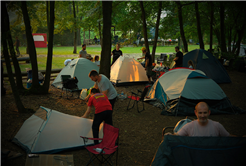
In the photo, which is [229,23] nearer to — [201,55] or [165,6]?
[165,6]

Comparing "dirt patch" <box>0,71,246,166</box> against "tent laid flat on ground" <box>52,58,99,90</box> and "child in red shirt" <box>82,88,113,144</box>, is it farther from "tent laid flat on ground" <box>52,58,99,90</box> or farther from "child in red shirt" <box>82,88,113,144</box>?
"tent laid flat on ground" <box>52,58,99,90</box>

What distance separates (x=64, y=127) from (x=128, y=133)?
73.4 inches

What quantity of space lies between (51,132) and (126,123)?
2579 mm

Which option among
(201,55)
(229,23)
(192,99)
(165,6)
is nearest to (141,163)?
(192,99)

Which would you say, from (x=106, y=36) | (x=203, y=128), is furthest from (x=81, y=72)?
(x=203, y=128)

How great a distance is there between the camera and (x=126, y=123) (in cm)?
645

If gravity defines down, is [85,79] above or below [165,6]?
below

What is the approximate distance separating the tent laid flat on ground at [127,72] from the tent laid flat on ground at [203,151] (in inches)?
313

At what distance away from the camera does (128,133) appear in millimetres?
5754

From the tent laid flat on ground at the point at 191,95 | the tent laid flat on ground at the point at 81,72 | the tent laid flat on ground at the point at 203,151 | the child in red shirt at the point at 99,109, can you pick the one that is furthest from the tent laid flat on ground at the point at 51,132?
the tent laid flat on ground at the point at 81,72

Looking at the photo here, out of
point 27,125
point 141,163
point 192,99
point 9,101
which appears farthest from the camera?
point 9,101

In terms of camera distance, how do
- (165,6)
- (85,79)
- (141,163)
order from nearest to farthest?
(141,163) < (85,79) < (165,6)

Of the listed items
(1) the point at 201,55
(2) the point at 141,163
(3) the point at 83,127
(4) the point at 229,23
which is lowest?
(2) the point at 141,163

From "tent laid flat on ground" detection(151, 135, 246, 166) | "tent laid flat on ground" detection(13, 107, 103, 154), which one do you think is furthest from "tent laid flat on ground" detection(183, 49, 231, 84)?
"tent laid flat on ground" detection(151, 135, 246, 166)
